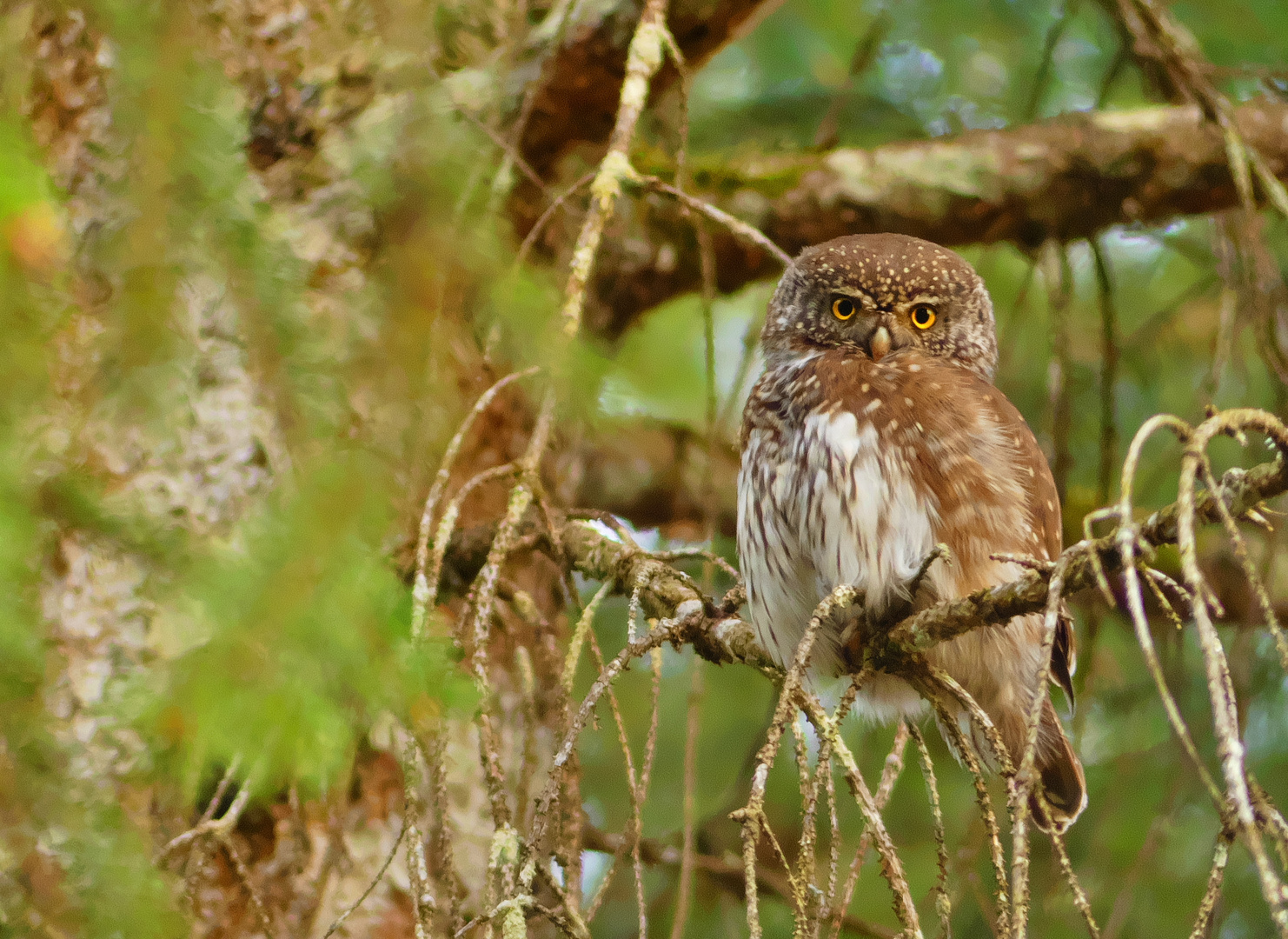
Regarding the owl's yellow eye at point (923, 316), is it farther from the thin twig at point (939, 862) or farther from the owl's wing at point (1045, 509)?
the thin twig at point (939, 862)

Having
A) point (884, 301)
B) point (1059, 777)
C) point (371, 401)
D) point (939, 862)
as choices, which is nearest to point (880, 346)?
point (884, 301)

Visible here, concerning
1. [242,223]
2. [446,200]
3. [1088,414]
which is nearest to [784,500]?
[446,200]

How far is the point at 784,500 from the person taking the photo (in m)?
2.39

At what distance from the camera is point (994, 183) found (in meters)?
3.17

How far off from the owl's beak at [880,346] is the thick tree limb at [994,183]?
74 centimetres

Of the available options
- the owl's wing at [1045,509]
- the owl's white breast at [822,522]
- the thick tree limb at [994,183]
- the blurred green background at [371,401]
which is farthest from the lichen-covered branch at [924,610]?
the thick tree limb at [994,183]

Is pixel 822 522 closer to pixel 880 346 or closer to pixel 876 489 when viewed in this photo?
pixel 876 489

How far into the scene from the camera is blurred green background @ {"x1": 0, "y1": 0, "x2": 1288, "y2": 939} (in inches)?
45.0

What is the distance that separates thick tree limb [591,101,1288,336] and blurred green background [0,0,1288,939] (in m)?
0.14

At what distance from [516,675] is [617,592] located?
67cm

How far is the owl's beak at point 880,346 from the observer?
2615 millimetres

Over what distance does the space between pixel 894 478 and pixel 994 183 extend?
51.5 inches

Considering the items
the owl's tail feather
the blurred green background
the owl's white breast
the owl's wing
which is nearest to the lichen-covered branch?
the owl's white breast

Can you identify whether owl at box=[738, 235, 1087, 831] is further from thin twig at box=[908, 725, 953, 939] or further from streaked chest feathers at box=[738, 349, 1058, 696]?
thin twig at box=[908, 725, 953, 939]
